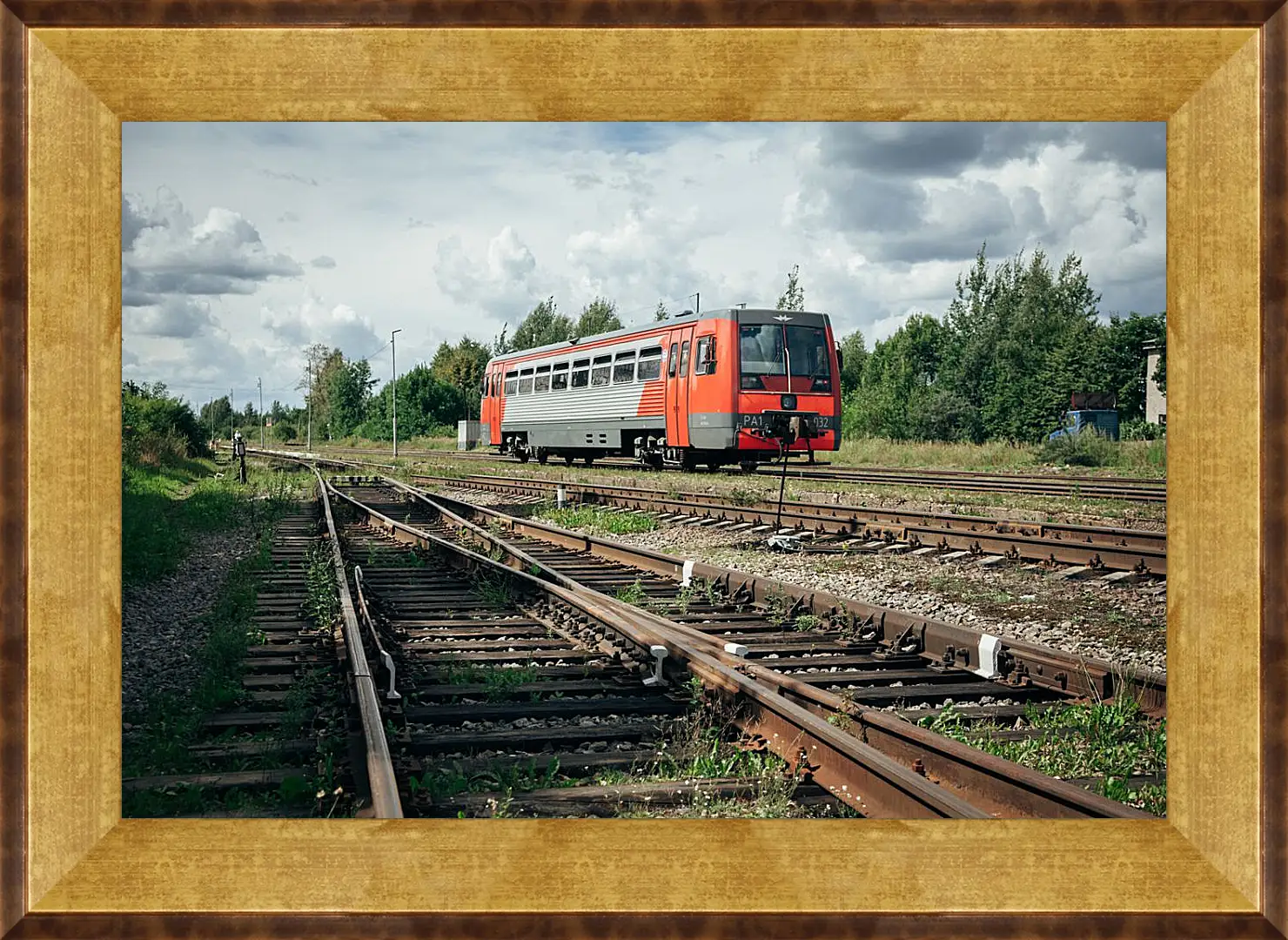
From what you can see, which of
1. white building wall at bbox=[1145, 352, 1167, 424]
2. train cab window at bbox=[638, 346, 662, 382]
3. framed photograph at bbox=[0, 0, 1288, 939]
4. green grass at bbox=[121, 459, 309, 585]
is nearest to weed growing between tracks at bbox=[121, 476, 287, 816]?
framed photograph at bbox=[0, 0, 1288, 939]

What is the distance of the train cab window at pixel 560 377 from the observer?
2388cm

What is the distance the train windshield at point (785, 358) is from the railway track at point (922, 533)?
150 inches

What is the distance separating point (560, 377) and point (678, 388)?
5.92 m

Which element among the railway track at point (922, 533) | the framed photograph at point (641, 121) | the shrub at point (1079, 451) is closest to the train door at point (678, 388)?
the railway track at point (922, 533)

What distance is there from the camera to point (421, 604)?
7355mm

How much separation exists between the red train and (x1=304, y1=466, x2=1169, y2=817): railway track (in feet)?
28.0

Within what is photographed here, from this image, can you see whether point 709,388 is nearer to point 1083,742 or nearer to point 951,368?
point 951,368

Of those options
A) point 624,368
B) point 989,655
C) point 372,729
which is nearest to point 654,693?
point 372,729

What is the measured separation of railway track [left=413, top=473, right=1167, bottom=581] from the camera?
783 centimetres

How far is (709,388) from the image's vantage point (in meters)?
17.8

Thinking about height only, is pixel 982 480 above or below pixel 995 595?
above

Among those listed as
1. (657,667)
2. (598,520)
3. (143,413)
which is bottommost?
(657,667)

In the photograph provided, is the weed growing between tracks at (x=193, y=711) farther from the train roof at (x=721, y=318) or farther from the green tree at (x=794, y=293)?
the train roof at (x=721, y=318)

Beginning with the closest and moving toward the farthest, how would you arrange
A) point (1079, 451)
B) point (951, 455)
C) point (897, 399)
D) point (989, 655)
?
point (989, 655) < point (1079, 451) < point (951, 455) < point (897, 399)
